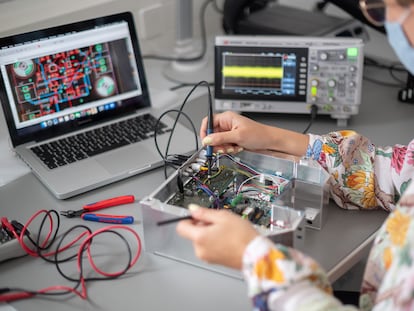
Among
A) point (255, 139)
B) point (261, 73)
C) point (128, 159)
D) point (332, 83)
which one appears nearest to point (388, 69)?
point (332, 83)

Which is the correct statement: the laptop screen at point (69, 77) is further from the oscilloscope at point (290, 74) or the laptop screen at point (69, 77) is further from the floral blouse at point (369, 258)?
the floral blouse at point (369, 258)

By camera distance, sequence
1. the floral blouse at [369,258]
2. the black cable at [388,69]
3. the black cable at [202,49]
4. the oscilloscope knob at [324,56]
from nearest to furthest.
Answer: the floral blouse at [369,258] → the oscilloscope knob at [324,56] → the black cable at [388,69] → the black cable at [202,49]

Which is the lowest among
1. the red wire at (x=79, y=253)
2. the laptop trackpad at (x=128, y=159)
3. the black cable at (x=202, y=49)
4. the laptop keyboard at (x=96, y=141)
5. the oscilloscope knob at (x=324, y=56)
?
the red wire at (x=79, y=253)

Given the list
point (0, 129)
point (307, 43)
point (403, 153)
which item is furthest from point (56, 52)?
point (403, 153)

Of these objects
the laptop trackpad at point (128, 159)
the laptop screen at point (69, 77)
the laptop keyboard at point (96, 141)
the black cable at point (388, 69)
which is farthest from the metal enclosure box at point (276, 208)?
the black cable at point (388, 69)

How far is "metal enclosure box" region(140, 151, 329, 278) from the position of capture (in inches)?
43.9

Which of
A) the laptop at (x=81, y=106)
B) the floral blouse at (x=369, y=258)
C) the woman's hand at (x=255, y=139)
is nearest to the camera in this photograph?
the floral blouse at (x=369, y=258)

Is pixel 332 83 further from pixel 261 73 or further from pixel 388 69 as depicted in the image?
pixel 388 69

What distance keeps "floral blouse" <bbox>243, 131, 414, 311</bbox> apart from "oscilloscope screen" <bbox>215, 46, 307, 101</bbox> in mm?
348

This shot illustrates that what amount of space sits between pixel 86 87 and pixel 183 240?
1.97 feet

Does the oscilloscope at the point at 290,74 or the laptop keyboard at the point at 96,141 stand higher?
the oscilloscope at the point at 290,74

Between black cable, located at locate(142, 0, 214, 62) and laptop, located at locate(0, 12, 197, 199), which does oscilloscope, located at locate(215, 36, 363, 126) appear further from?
black cable, located at locate(142, 0, 214, 62)

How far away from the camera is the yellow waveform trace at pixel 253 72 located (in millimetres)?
1574

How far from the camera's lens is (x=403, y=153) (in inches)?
50.4
